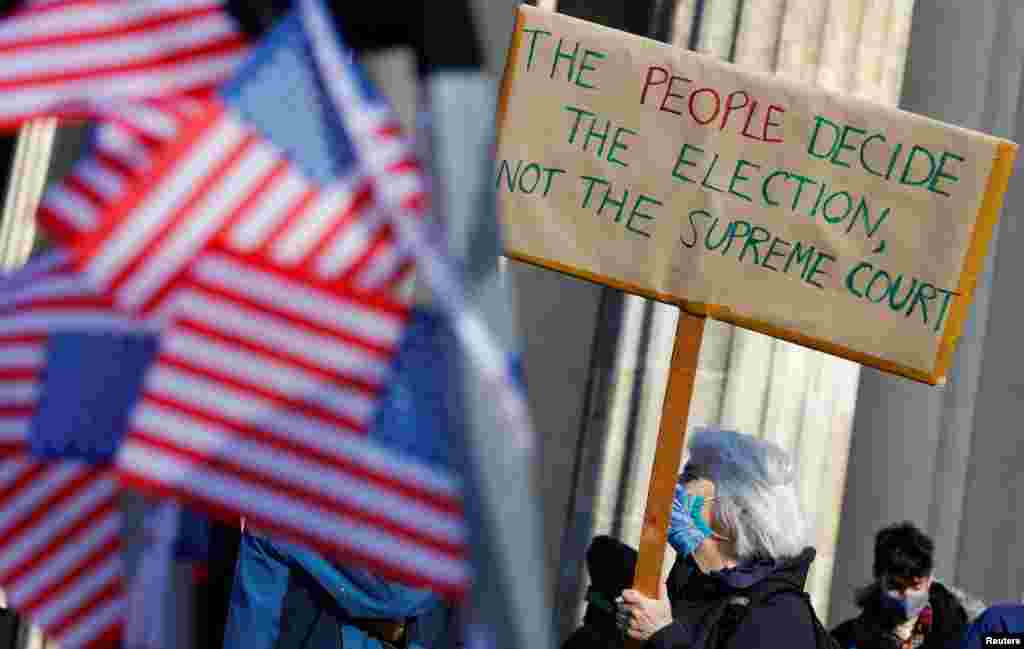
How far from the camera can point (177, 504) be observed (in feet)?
7.91

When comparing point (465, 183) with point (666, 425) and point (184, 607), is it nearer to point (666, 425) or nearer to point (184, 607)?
point (184, 607)

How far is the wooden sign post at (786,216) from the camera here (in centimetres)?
433

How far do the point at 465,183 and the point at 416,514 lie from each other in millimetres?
409

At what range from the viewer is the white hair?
426cm

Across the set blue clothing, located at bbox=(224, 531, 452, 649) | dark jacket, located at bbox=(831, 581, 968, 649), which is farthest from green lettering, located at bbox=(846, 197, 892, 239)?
dark jacket, located at bbox=(831, 581, 968, 649)

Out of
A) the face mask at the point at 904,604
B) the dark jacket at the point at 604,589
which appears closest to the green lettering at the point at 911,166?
the dark jacket at the point at 604,589

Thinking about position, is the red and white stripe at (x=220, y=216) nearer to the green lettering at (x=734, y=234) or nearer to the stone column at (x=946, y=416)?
the green lettering at (x=734, y=234)

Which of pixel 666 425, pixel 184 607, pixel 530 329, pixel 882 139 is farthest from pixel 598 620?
pixel 530 329

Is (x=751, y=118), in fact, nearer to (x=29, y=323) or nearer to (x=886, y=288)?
(x=886, y=288)

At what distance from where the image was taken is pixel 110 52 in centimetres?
249

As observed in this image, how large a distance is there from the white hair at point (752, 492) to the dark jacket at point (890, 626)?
1.43m

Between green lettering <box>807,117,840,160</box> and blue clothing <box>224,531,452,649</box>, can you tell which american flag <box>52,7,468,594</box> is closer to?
green lettering <box>807,117,840,160</box>

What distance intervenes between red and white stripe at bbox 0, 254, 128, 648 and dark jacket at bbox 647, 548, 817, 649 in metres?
1.87

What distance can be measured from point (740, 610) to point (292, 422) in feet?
6.47
